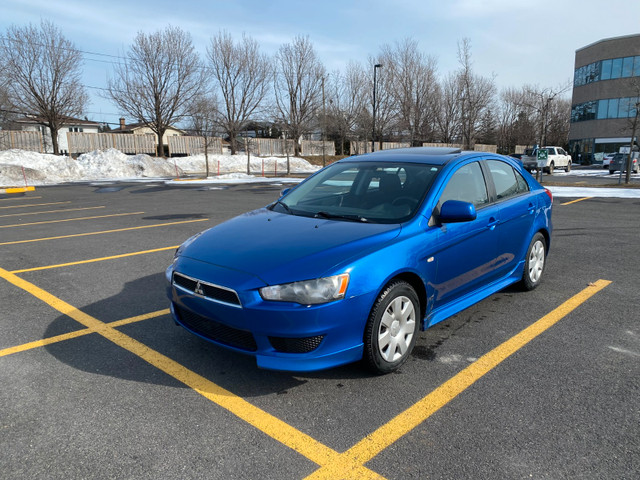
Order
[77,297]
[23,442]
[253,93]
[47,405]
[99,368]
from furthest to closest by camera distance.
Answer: [253,93], [77,297], [99,368], [47,405], [23,442]

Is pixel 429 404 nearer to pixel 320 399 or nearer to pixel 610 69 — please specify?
pixel 320 399

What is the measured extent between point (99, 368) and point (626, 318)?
457cm

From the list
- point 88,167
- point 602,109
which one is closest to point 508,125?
point 602,109

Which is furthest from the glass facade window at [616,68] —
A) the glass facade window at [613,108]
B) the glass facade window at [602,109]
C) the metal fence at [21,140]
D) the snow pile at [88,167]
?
the metal fence at [21,140]

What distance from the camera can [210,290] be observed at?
3035 mm

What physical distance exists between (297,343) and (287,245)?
2.29ft

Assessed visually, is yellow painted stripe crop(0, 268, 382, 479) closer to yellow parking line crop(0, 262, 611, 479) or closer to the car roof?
yellow parking line crop(0, 262, 611, 479)

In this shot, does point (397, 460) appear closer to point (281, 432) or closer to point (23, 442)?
point (281, 432)

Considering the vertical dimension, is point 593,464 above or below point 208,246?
below

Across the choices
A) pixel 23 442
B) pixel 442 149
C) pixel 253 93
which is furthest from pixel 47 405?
pixel 253 93

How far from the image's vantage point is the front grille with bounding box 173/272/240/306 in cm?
291

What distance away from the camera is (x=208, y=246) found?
3.43m

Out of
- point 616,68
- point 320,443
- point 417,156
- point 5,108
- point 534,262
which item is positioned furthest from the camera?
point 616,68

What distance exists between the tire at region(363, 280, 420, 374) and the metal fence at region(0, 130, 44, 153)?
126 ft
